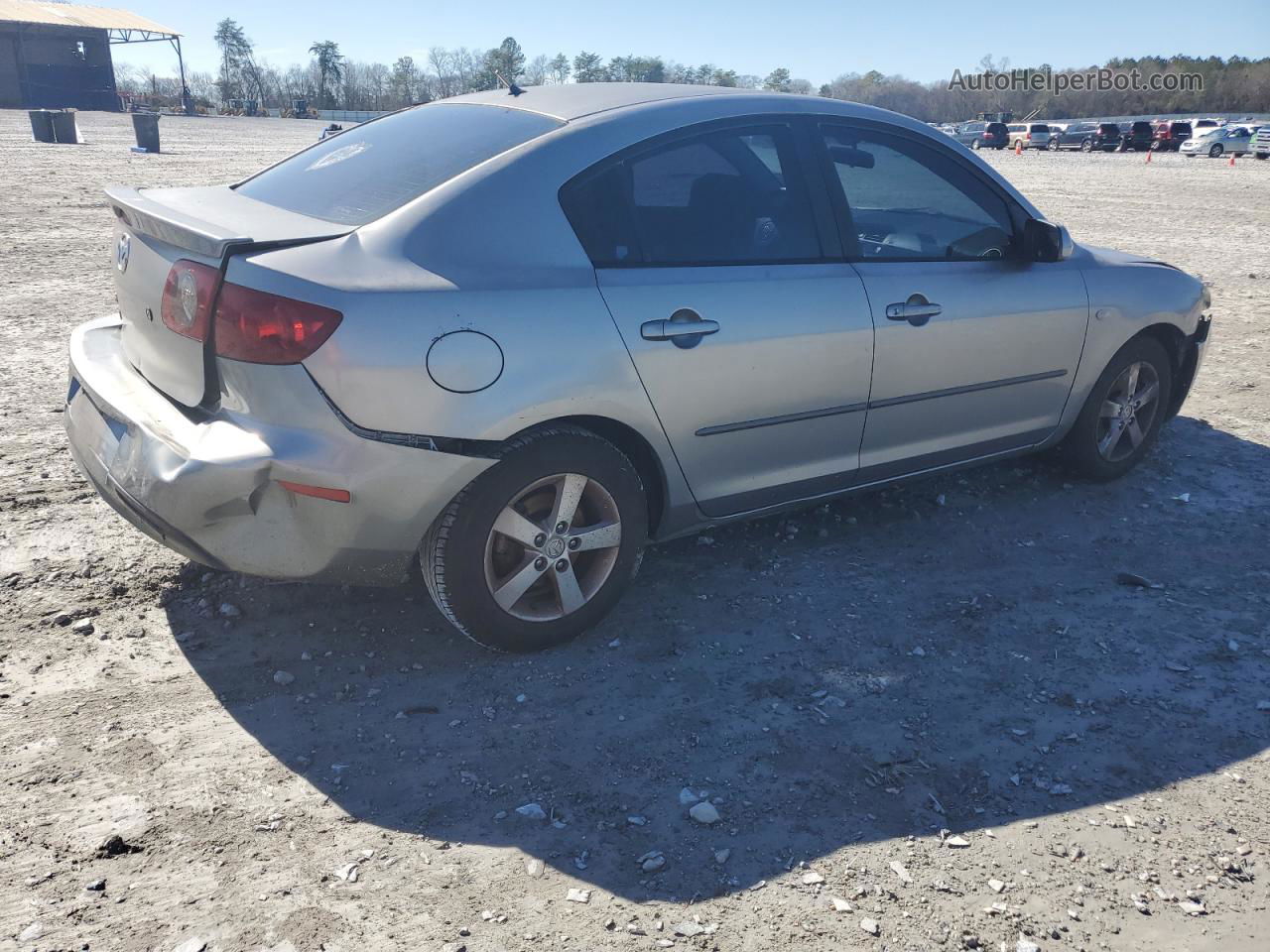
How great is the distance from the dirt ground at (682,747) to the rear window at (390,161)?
1423 mm

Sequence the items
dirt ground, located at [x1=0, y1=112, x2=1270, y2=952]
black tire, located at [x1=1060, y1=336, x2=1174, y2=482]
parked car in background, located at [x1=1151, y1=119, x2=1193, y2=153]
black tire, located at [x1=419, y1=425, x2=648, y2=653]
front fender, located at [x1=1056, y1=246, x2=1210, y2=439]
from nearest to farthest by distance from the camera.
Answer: dirt ground, located at [x1=0, y1=112, x2=1270, y2=952], black tire, located at [x1=419, y1=425, x2=648, y2=653], front fender, located at [x1=1056, y1=246, x2=1210, y2=439], black tire, located at [x1=1060, y1=336, x2=1174, y2=482], parked car in background, located at [x1=1151, y1=119, x2=1193, y2=153]

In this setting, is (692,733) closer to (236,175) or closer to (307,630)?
(307,630)

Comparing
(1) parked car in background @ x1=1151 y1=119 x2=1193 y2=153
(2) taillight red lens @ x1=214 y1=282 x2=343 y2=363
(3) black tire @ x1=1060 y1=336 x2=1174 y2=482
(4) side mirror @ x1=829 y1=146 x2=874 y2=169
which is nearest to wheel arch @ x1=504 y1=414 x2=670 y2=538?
(2) taillight red lens @ x1=214 y1=282 x2=343 y2=363

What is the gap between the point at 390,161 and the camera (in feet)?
12.1

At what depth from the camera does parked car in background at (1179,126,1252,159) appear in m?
43.8

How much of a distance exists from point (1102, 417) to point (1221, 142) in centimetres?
4685

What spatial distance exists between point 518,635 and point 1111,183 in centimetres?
2817

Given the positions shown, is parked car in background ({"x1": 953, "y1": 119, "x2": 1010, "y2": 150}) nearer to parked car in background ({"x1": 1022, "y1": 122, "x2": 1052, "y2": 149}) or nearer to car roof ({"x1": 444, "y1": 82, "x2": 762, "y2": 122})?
parked car in background ({"x1": 1022, "y1": 122, "x2": 1052, "y2": 149})

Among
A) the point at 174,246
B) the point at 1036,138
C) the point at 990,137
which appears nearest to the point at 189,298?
the point at 174,246

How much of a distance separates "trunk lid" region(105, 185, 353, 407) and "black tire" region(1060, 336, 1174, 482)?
3658mm

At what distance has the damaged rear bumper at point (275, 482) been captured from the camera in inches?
119

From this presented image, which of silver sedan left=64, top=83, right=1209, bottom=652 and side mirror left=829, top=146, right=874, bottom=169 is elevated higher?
side mirror left=829, top=146, right=874, bottom=169

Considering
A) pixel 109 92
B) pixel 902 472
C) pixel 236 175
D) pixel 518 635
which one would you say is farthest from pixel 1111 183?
pixel 109 92

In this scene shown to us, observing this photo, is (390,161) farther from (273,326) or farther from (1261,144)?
(1261,144)
